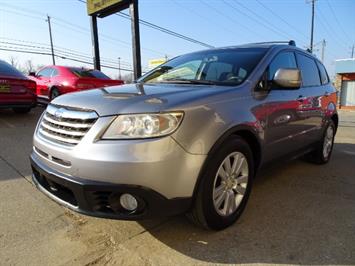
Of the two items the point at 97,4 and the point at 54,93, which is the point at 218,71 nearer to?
the point at 54,93

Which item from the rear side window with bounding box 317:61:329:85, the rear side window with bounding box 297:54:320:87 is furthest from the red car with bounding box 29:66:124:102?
the rear side window with bounding box 297:54:320:87

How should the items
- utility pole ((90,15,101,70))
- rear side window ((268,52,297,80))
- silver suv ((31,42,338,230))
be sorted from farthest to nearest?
utility pole ((90,15,101,70)), rear side window ((268,52,297,80)), silver suv ((31,42,338,230))

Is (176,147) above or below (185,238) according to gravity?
above

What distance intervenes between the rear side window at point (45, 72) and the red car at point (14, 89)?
6.39 ft

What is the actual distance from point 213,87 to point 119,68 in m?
53.0

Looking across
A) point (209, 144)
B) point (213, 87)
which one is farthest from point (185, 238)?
point (213, 87)

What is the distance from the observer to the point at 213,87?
296 cm

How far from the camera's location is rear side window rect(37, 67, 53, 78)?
9.87 metres

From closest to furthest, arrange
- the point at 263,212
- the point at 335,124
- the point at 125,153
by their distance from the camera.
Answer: the point at 125,153
the point at 263,212
the point at 335,124

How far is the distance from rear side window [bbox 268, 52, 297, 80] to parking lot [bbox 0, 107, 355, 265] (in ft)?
4.62

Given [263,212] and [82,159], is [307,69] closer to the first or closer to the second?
[263,212]

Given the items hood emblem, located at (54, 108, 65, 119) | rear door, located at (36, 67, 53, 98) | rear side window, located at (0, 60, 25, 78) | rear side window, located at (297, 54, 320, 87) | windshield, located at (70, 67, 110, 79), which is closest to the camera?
hood emblem, located at (54, 108, 65, 119)

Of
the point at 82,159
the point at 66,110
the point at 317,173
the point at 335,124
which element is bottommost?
the point at 317,173

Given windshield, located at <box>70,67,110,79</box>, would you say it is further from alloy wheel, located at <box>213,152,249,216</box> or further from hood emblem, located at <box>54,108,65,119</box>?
alloy wheel, located at <box>213,152,249,216</box>
